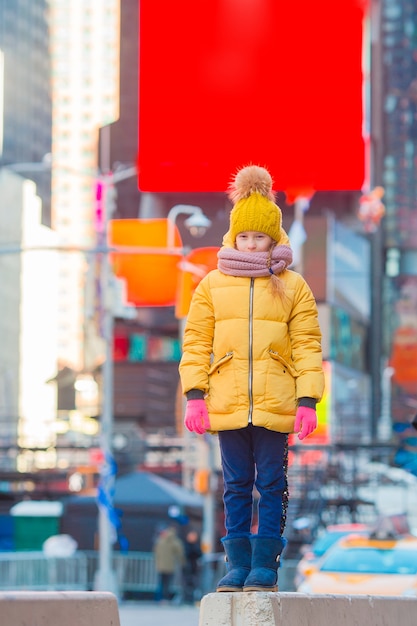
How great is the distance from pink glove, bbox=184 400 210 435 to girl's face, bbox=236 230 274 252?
0.61m

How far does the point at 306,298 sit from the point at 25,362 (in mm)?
50855

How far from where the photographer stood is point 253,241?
253 inches

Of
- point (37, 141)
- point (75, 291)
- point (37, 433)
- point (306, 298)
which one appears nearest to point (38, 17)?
point (37, 141)

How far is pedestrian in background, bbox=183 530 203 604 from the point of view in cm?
3078

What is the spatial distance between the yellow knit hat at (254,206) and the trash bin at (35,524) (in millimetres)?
35159

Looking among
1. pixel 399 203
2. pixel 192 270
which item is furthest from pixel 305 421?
pixel 399 203

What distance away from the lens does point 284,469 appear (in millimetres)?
6324

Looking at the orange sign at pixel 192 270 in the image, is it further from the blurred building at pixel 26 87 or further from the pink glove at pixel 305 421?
the pink glove at pixel 305 421

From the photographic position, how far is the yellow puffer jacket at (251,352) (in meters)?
6.18

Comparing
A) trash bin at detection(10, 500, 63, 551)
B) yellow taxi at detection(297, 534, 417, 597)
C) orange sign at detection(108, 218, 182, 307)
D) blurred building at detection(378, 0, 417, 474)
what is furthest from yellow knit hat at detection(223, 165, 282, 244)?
blurred building at detection(378, 0, 417, 474)

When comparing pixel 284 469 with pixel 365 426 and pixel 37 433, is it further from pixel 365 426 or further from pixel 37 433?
pixel 365 426

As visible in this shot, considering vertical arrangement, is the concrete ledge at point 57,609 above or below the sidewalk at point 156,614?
above

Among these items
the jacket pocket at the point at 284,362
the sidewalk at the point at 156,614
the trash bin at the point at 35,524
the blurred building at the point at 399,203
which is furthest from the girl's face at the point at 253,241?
the blurred building at the point at 399,203

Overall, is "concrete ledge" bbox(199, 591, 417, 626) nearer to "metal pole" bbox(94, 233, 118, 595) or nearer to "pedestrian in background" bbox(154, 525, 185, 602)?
"metal pole" bbox(94, 233, 118, 595)
